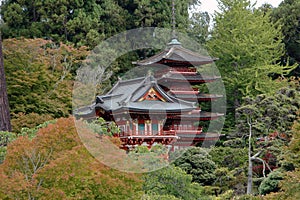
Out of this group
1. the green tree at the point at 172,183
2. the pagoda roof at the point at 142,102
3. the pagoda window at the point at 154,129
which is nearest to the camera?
the green tree at the point at 172,183

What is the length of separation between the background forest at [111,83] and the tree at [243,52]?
0.06m

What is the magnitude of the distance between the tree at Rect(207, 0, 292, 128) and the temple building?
275cm

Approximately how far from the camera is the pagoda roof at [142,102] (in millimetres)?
22016

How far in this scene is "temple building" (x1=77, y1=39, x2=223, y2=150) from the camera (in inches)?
873

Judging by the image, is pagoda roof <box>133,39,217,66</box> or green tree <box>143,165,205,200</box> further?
pagoda roof <box>133,39,217,66</box>

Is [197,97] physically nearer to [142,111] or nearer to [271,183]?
[142,111]

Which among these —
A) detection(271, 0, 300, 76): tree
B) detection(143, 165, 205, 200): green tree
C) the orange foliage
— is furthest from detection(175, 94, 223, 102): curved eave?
the orange foliage

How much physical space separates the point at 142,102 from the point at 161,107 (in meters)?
0.76

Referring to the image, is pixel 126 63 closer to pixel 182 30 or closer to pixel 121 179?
pixel 182 30

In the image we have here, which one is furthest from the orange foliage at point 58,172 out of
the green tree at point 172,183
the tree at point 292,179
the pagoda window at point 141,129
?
the pagoda window at point 141,129

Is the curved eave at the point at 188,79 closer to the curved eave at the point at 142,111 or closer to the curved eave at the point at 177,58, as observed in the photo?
the curved eave at the point at 177,58

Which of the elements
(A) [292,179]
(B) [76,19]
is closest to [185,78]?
(B) [76,19]

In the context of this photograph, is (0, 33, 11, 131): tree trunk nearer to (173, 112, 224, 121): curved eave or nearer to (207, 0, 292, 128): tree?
(173, 112, 224, 121): curved eave

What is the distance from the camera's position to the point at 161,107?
22.3 m
